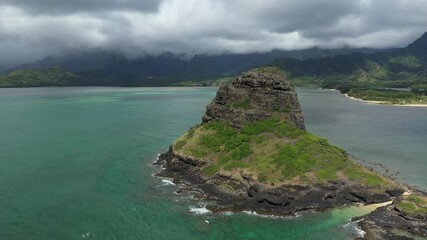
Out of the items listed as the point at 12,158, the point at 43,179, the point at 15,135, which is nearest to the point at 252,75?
the point at 43,179

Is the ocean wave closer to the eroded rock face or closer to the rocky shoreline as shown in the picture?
the rocky shoreline

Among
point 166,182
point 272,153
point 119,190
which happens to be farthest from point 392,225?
point 119,190

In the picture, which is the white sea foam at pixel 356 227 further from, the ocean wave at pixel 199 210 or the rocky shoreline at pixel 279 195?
the ocean wave at pixel 199 210

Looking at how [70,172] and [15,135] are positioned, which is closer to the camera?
[70,172]

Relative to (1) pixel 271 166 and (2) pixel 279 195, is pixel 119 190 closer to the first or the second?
(1) pixel 271 166

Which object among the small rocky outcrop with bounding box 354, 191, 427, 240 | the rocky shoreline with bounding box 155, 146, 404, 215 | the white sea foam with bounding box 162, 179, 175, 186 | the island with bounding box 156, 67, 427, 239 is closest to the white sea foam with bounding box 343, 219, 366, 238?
the small rocky outcrop with bounding box 354, 191, 427, 240

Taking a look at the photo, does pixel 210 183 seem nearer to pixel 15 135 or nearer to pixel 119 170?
pixel 119 170
